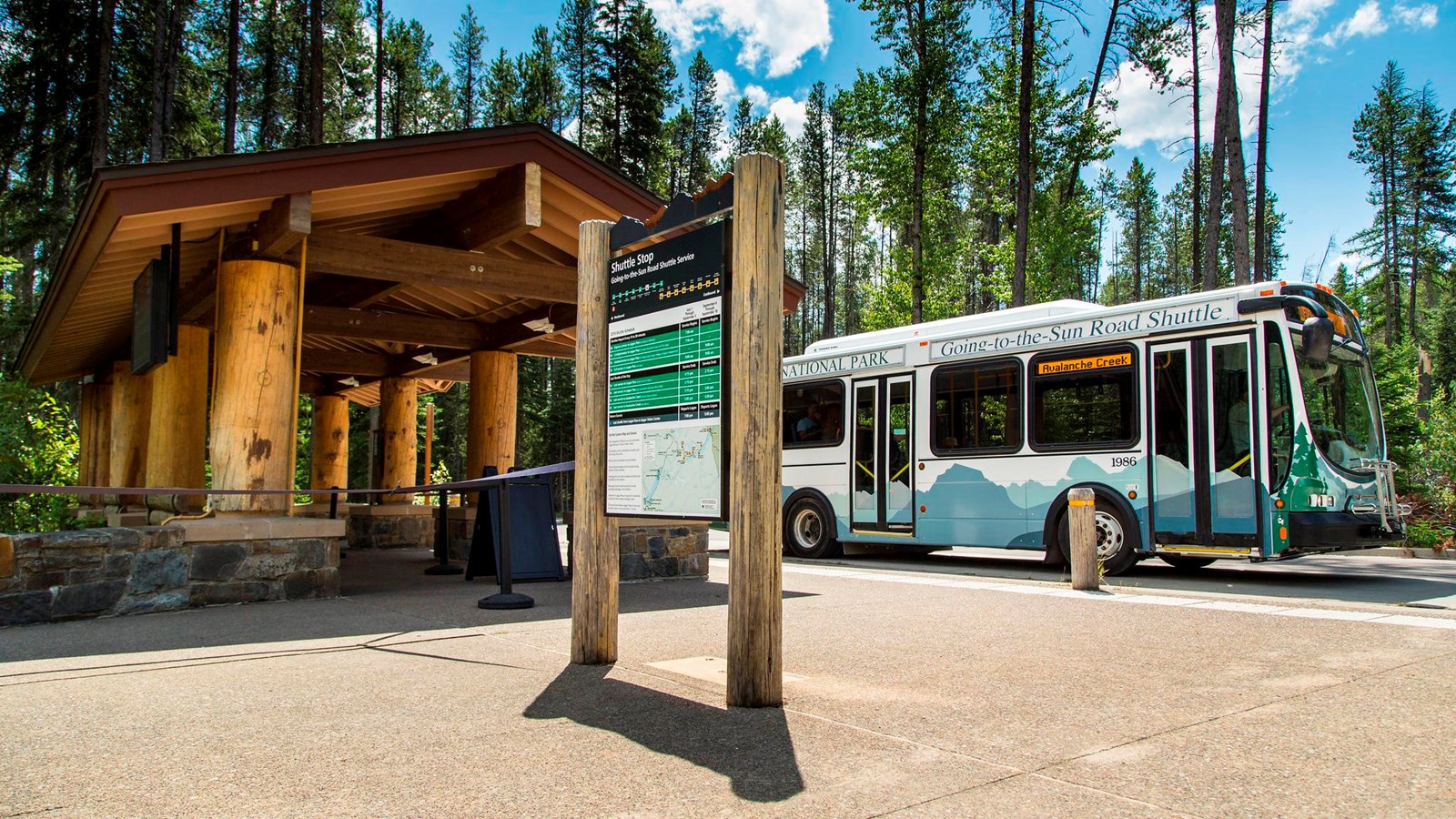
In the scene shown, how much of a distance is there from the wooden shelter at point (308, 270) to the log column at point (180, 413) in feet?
0.07

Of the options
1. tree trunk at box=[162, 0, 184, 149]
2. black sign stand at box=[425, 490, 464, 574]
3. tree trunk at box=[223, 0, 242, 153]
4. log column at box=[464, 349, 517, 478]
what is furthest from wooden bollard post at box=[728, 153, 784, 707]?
tree trunk at box=[223, 0, 242, 153]

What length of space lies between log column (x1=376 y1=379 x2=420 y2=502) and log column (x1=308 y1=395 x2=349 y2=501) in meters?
1.92

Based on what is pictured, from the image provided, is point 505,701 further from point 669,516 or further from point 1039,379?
point 1039,379

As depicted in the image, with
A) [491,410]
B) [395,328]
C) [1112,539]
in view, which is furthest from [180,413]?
[1112,539]

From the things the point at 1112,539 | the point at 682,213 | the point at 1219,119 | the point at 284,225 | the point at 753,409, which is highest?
the point at 1219,119

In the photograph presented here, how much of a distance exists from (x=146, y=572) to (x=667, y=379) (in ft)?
15.6

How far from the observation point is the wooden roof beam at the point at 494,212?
8.57 meters

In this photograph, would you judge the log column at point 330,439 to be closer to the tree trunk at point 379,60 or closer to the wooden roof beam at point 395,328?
the wooden roof beam at point 395,328

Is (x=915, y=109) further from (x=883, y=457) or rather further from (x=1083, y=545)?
A: (x=1083, y=545)

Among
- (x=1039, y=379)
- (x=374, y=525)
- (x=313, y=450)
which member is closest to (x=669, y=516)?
(x=1039, y=379)

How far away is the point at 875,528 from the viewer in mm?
13344

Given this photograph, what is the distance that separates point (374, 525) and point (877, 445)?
7945 mm

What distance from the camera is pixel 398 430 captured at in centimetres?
1523

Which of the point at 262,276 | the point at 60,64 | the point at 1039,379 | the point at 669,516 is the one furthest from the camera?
the point at 60,64
